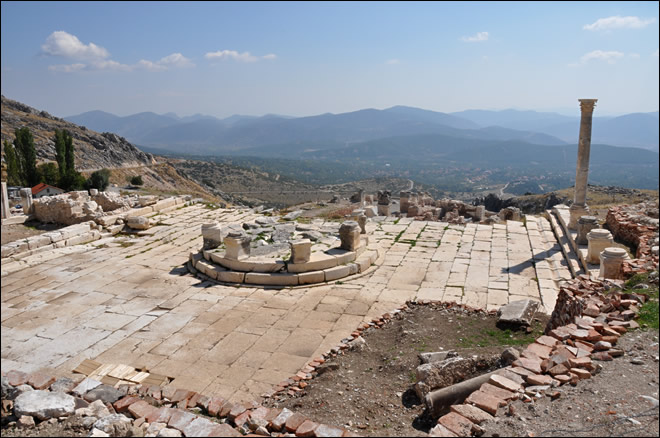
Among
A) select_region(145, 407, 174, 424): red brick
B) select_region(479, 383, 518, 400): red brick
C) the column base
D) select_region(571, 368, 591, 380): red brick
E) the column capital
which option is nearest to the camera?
select_region(479, 383, 518, 400): red brick

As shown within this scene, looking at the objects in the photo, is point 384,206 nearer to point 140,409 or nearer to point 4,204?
point 4,204

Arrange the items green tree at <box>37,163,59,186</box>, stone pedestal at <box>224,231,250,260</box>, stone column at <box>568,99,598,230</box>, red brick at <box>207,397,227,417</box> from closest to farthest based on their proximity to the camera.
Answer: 1. red brick at <box>207,397,227,417</box>
2. stone pedestal at <box>224,231,250,260</box>
3. stone column at <box>568,99,598,230</box>
4. green tree at <box>37,163,59,186</box>

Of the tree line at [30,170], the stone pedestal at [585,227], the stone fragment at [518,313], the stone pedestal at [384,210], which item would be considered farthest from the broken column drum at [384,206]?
the tree line at [30,170]

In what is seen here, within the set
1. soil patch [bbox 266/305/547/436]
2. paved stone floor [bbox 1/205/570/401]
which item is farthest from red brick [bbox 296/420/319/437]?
paved stone floor [bbox 1/205/570/401]

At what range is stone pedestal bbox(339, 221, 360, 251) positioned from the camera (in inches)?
439

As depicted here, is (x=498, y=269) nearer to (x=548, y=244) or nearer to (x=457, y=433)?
(x=548, y=244)

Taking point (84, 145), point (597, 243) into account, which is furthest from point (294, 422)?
point (84, 145)

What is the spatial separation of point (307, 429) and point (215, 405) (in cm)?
137

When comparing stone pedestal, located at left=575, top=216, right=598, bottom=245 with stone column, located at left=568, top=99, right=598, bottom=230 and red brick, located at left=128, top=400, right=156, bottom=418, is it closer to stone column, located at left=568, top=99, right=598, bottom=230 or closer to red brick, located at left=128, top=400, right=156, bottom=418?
stone column, located at left=568, top=99, right=598, bottom=230

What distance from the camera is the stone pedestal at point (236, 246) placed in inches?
421

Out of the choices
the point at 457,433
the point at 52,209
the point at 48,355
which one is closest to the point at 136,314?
the point at 48,355

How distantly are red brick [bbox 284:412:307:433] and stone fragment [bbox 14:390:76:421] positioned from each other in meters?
2.25

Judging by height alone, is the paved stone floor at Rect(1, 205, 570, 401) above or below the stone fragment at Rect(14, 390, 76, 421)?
below

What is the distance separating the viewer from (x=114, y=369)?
634 cm
